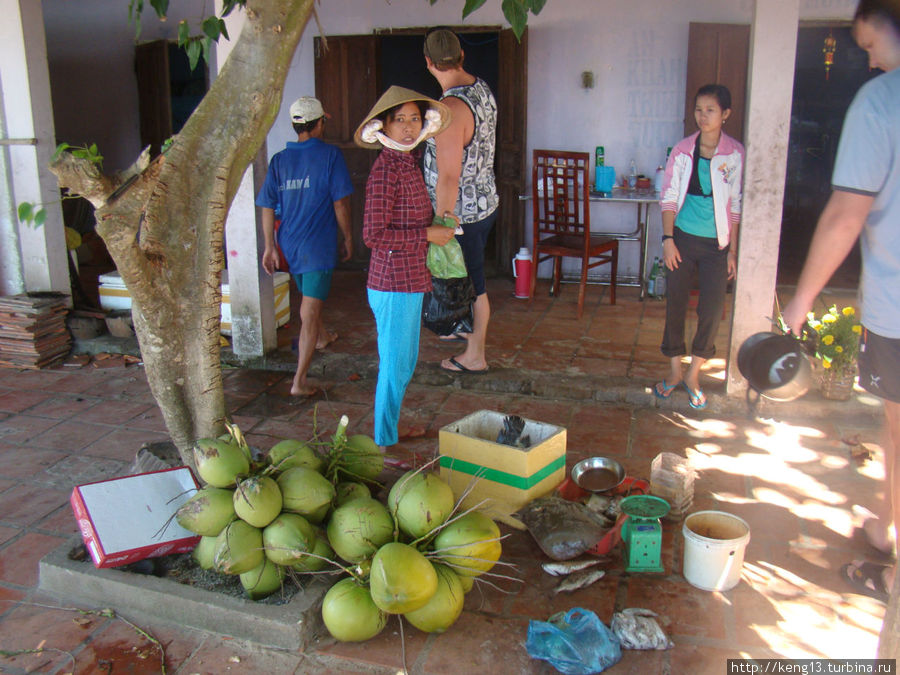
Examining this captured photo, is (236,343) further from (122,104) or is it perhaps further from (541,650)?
(122,104)

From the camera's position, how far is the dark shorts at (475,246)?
5.27 meters

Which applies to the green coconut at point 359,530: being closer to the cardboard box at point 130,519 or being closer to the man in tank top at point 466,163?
the cardboard box at point 130,519

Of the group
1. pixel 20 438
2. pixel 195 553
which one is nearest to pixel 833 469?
pixel 195 553

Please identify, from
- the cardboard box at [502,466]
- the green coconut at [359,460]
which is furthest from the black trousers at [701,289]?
the green coconut at [359,460]

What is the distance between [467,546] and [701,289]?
287 cm

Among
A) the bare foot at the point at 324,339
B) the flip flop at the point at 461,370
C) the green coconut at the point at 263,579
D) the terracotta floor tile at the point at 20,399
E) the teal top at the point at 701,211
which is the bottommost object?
the terracotta floor tile at the point at 20,399

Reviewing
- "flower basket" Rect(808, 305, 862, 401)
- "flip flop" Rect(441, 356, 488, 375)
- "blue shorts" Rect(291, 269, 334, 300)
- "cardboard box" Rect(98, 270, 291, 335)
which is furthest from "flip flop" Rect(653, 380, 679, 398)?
"cardboard box" Rect(98, 270, 291, 335)

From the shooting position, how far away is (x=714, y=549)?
3176 millimetres

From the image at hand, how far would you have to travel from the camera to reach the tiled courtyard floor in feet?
9.59

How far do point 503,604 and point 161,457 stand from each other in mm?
1824

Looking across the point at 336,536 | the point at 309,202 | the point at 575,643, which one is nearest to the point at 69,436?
the point at 309,202

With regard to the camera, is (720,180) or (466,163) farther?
(466,163)

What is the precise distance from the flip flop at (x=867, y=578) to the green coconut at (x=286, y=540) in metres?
2.24

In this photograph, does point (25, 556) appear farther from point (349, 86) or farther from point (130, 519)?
point (349, 86)
